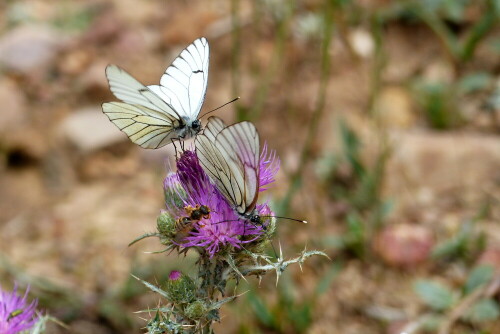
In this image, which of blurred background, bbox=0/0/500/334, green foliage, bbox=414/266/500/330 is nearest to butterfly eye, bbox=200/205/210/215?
blurred background, bbox=0/0/500/334

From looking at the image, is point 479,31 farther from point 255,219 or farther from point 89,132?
point 255,219

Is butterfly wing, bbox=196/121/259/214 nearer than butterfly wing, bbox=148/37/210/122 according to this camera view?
Yes

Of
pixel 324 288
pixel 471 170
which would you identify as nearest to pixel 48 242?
pixel 324 288

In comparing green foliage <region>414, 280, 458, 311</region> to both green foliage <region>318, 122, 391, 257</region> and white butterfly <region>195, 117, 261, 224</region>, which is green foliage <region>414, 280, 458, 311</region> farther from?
white butterfly <region>195, 117, 261, 224</region>

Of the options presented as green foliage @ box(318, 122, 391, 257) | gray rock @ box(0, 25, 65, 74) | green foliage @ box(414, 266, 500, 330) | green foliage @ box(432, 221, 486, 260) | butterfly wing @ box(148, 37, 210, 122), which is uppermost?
gray rock @ box(0, 25, 65, 74)

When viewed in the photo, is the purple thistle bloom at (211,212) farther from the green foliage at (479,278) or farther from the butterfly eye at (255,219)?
the green foliage at (479,278)

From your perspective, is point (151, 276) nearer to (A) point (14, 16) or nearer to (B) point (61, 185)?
(B) point (61, 185)
